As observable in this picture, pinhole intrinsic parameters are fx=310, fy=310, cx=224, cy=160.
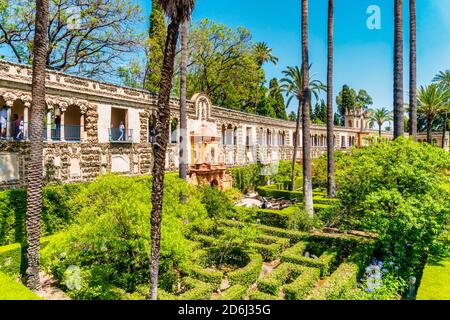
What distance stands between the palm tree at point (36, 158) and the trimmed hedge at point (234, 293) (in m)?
7.25

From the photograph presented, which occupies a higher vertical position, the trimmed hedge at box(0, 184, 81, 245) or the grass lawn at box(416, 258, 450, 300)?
the trimmed hedge at box(0, 184, 81, 245)

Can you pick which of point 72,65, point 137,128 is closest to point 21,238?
point 137,128

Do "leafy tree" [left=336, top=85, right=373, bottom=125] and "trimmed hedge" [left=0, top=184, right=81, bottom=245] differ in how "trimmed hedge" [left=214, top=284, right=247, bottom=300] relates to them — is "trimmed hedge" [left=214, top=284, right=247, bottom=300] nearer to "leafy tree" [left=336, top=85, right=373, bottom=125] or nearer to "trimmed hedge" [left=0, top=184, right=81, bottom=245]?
"trimmed hedge" [left=0, top=184, right=81, bottom=245]

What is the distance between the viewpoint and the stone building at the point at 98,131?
54.2ft

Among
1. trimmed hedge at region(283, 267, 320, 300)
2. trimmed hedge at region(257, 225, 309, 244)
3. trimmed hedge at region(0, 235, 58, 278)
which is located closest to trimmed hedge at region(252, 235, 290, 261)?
trimmed hedge at region(257, 225, 309, 244)

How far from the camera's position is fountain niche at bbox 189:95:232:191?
28.8 meters

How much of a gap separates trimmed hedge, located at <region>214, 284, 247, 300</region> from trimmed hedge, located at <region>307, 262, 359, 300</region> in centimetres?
240

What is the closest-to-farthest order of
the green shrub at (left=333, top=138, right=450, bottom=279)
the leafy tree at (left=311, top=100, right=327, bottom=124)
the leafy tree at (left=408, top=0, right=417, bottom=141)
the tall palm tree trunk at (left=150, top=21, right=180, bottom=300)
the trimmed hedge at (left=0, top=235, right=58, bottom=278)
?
the tall palm tree trunk at (left=150, top=21, right=180, bottom=300) < the green shrub at (left=333, top=138, right=450, bottom=279) < the trimmed hedge at (left=0, top=235, right=58, bottom=278) < the leafy tree at (left=408, top=0, right=417, bottom=141) < the leafy tree at (left=311, top=100, right=327, bottom=124)

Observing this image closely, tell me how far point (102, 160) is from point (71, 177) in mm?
2515

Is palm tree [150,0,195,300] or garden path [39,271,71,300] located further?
garden path [39,271,71,300]

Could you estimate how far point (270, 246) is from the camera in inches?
627

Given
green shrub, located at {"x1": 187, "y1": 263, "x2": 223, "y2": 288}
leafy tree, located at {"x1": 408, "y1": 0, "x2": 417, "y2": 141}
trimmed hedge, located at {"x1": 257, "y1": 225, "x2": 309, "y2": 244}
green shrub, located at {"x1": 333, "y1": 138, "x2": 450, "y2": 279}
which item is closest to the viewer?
green shrub, located at {"x1": 333, "y1": 138, "x2": 450, "y2": 279}
